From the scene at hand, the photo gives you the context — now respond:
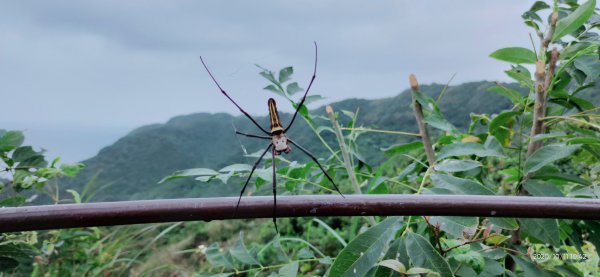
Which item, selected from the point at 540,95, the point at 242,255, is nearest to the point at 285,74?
the point at 242,255

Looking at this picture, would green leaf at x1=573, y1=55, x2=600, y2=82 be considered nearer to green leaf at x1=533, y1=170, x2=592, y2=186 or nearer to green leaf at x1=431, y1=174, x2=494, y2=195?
green leaf at x1=533, y1=170, x2=592, y2=186

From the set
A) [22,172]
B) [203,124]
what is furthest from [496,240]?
[203,124]

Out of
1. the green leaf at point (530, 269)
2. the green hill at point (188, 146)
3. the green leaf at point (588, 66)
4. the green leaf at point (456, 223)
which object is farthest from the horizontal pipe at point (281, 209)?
the green hill at point (188, 146)

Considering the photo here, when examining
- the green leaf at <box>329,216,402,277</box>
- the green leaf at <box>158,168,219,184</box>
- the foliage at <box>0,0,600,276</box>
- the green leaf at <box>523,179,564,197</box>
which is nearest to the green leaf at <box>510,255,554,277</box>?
the foliage at <box>0,0,600,276</box>

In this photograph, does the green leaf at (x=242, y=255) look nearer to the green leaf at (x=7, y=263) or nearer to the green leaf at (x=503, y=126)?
the green leaf at (x=7, y=263)

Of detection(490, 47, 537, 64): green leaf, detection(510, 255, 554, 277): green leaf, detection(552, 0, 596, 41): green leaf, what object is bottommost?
detection(510, 255, 554, 277): green leaf

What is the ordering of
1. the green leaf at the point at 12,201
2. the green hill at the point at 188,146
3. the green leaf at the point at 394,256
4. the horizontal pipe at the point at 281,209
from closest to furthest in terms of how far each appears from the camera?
1. the horizontal pipe at the point at 281,209
2. the green leaf at the point at 394,256
3. the green leaf at the point at 12,201
4. the green hill at the point at 188,146

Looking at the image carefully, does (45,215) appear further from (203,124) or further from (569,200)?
(203,124)

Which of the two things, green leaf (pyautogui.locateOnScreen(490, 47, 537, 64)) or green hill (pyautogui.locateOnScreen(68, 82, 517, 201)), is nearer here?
green leaf (pyautogui.locateOnScreen(490, 47, 537, 64))
